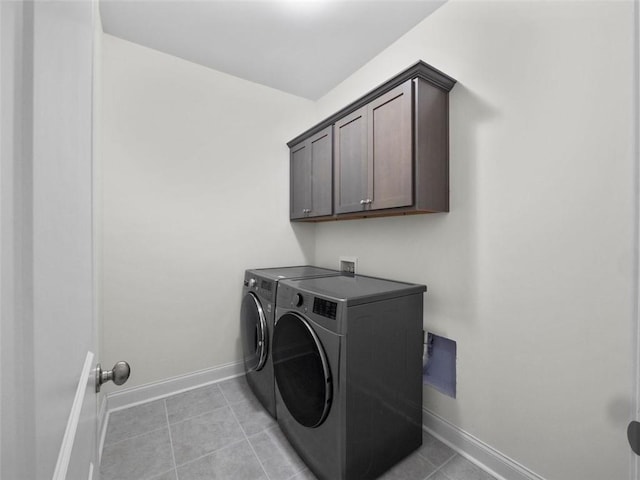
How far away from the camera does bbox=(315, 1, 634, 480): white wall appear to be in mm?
1113

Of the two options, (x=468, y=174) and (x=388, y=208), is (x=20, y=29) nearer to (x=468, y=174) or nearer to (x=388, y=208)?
(x=388, y=208)

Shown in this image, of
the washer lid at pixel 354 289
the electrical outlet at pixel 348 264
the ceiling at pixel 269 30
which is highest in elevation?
the ceiling at pixel 269 30

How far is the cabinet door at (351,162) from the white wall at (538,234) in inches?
19.1

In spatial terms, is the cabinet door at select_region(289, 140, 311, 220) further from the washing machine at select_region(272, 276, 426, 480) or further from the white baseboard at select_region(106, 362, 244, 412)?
the white baseboard at select_region(106, 362, 244, 412)

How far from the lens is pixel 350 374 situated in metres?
1.28

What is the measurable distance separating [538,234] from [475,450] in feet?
4.02

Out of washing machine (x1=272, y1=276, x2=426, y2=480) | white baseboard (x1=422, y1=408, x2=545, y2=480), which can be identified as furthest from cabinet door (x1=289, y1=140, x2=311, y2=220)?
white baseboard (x1=422, y1=408, x2=545, y2=480)

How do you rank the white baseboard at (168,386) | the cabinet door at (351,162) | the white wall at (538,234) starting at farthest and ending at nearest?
the white baseboard at (168,386) < the cabinet door at (351,162) < the white wall at (538,234)

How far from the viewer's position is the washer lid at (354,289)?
4.45 feet

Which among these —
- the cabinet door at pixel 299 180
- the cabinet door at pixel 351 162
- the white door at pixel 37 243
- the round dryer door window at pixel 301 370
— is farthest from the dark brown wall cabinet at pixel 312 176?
the white door at pixel 37 243

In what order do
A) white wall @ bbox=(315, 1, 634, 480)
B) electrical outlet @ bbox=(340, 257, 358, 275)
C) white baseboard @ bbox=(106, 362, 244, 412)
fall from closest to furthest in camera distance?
white wall @ bbox=(315, 1, 634, 480) → white baseboard @ bbox=(106, 362, 244, 412) → electrical outlet @ bbox=(340, 257, 358, 275)

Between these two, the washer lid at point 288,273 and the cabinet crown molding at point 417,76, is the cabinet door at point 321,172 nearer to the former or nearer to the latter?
the cabinet crown molding at point 417,76

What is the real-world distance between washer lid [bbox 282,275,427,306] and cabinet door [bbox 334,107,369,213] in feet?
1.69

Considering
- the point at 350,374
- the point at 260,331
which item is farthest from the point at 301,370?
the point at 260,331
